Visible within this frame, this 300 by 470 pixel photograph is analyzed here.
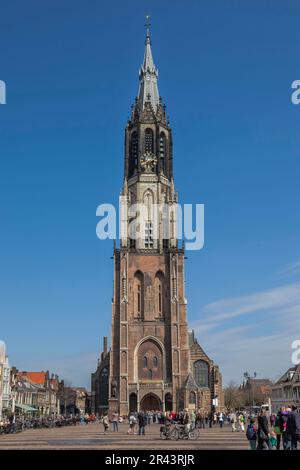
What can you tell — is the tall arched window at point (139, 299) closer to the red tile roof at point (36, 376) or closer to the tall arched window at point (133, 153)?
the tall arched window at point (133, 153)

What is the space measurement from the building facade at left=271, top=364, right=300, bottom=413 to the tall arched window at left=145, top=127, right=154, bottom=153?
37472 millimetres

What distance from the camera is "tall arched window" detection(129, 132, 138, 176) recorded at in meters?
76.6

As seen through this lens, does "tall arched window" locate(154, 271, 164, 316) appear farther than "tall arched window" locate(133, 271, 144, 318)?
Yes

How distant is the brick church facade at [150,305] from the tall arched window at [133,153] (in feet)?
0.48

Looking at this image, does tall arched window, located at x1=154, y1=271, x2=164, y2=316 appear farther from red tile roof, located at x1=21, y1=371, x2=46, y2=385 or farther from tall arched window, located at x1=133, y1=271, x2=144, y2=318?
red tile roof, located at x1=21, y1=371, x2=46, y2=385

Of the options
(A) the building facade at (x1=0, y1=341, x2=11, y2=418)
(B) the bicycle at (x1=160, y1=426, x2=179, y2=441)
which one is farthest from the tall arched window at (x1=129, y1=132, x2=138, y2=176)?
(B) the bicycle at (x1=160, y1=426, x2=179, y2=441)

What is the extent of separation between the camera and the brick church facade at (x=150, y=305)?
63.5 m

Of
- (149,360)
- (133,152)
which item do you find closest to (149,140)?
(133,152)

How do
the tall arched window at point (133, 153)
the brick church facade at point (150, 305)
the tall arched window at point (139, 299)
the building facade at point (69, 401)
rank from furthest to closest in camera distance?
the building facade at point (69, 401)
the tall arched window at point (133, 153)
the tall arched window at point (139, 299)
the brick church facade at point (150, 305)

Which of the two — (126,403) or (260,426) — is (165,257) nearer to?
(126,403)

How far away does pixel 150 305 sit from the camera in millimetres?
66938

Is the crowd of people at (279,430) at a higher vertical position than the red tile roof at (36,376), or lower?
lower

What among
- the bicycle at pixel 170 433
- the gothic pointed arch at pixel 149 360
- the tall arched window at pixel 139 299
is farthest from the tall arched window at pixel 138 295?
the bicycle at pixel 170 433

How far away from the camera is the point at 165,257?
6906cm
